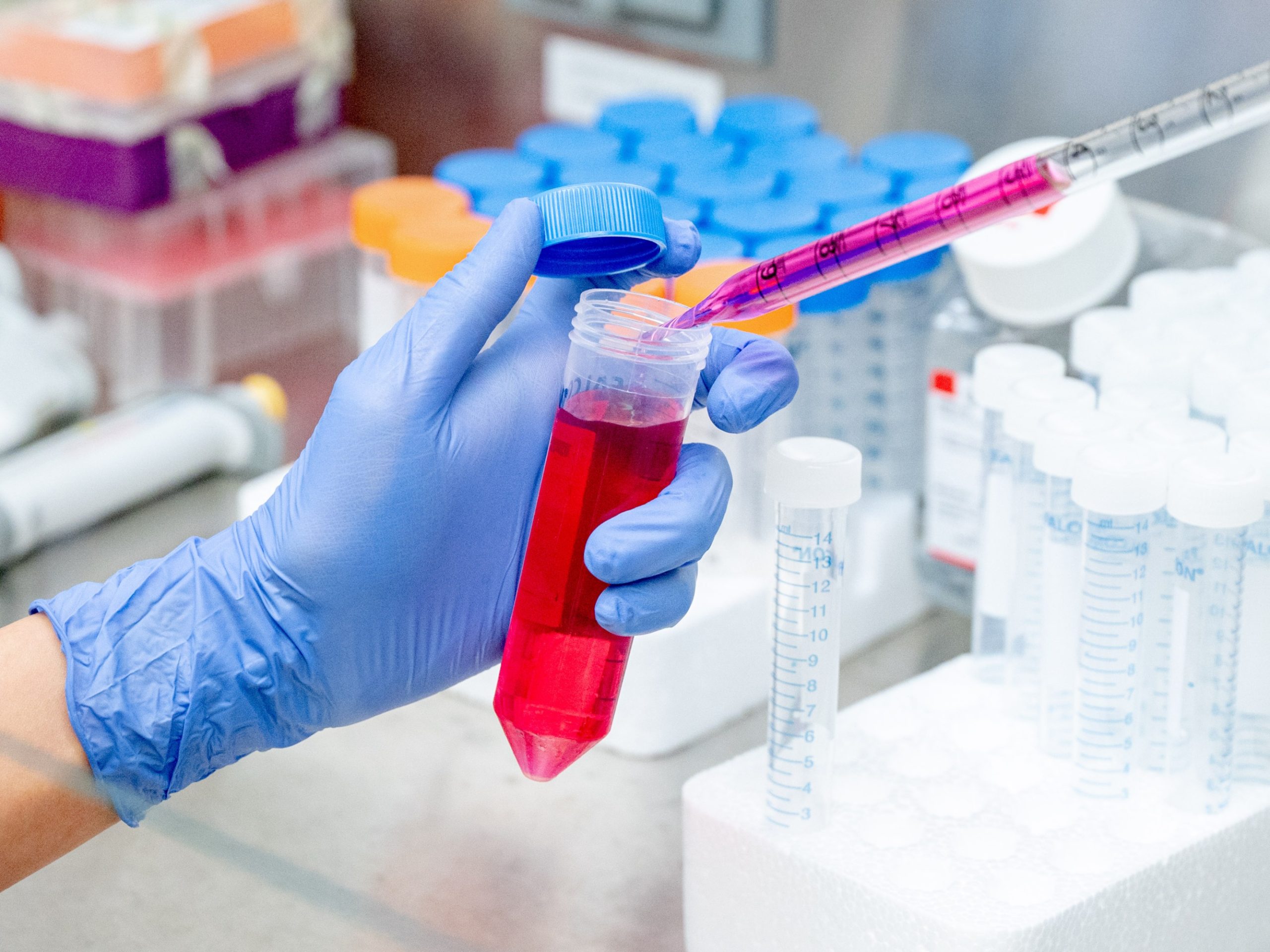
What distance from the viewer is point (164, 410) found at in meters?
1.73

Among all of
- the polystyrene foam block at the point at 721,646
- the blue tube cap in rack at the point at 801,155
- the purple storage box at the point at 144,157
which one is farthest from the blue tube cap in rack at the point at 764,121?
the purple storage box at the point at 144,157

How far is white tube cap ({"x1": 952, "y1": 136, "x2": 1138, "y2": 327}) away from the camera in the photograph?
135 cm

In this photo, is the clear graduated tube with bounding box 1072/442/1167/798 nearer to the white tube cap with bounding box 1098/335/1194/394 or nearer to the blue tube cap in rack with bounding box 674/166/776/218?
the white tube cap with bounding box 1098/335/1194/394

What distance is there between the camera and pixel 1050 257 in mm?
1340

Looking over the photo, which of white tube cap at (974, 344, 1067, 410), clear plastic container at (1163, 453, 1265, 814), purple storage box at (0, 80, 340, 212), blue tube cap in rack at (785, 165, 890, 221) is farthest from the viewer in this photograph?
purple storage box at (0, 80, 340, 212)

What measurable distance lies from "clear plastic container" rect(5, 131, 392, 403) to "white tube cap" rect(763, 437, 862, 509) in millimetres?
1108

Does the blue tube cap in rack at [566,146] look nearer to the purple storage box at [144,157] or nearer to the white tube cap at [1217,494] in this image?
the purple storage box at [144,157]

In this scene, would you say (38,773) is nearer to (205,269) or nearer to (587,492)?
(587,492)

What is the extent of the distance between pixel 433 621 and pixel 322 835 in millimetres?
277

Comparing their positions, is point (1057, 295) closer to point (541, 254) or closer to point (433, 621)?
point (541, 254)

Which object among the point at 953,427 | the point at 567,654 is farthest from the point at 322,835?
the point at 953,427

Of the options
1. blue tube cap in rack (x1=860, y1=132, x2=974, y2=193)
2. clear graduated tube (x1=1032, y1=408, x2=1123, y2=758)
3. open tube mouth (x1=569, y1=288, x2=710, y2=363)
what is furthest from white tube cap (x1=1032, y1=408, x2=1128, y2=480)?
blue tube cap in rack (x1=860, y1=132, x2=974, y2=193)

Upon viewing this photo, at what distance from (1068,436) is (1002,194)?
21 centimetres

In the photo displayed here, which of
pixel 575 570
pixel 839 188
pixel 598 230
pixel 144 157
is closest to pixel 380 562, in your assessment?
pixel 575 570
